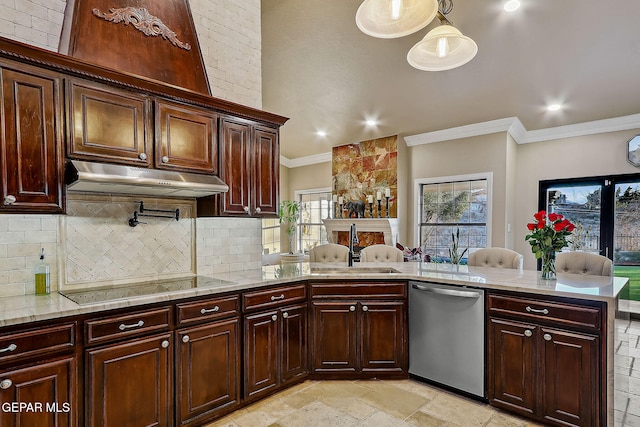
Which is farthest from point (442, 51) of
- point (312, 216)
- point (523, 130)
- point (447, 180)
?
point (312, 216)

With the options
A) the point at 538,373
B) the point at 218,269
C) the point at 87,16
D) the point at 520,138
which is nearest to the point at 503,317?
the point at 538,373

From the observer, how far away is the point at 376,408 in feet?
8.43

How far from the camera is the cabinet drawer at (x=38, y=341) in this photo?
1620 millimetres

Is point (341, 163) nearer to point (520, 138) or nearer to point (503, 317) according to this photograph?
point (520, 138)

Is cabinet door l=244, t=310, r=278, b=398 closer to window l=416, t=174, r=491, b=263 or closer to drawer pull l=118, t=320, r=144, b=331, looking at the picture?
drawer pull l=118, t=320, r=144, b=331

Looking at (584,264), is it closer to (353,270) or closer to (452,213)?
(353,270)

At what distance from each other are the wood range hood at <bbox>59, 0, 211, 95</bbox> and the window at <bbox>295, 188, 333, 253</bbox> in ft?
19.1

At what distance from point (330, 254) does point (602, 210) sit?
4.45 metres

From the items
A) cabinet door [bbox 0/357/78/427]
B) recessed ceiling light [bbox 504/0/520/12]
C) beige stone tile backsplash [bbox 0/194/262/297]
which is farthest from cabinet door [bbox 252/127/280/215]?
recessed ceiling light [bbox 504/0/520/12]

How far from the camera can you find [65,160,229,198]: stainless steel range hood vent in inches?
80.5

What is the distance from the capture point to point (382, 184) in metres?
6.79

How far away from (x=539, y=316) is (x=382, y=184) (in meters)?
4.65

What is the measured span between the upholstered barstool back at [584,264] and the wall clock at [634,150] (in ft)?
10.1
